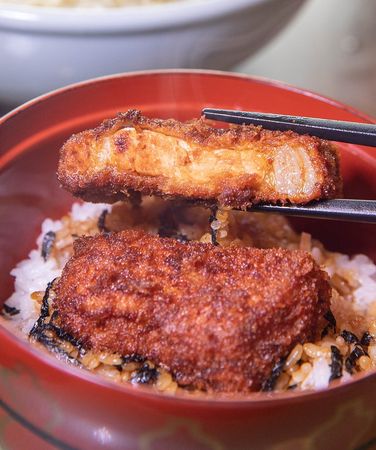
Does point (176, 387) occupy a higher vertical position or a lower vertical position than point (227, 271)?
lower

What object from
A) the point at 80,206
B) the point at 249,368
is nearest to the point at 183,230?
the point at 80,206

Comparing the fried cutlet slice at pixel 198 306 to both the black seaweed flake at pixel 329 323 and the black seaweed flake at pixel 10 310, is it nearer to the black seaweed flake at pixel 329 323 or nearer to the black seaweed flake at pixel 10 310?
the black seaweed flake at pixel 329 323

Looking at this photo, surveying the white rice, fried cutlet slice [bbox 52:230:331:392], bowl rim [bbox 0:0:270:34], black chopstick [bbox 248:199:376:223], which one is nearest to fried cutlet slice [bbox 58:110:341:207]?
black chopstick [bbox 248:199:376:223]

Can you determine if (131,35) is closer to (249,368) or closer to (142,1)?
(142,1)

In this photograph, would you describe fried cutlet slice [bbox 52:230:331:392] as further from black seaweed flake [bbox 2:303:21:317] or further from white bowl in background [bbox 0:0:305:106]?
white bowl in background [bbox 0:0:305:106]

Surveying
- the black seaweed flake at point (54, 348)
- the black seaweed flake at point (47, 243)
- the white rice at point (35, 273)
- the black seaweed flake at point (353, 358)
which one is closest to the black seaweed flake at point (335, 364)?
the black seaweed flake at point (353, 358)

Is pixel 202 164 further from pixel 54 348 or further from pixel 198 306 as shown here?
pixel 54 348
